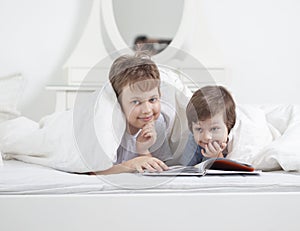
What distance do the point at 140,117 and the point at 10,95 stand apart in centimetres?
84

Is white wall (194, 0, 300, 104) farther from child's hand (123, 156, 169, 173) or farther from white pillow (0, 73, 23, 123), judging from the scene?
child's hand (123, 156, 169, 173)

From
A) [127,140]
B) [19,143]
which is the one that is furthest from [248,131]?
[19,143]

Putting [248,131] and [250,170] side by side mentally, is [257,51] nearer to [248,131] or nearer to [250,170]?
[248,131]

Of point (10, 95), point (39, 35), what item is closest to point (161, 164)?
point (10, 95)

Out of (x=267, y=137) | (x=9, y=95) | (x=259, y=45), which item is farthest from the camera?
(x=259, y=45)

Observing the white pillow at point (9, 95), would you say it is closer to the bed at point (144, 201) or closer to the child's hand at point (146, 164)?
the bed at point (144, 201)

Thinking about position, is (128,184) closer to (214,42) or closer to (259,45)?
(214,42)

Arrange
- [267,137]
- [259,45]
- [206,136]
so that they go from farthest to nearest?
[259,45]
[267,137]
[206,136]

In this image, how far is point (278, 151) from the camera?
151 cm

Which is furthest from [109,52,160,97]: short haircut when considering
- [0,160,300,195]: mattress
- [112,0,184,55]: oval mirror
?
[112,0,184,55]: oval mirror

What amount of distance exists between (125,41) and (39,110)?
1.73 feet

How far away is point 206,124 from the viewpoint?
133 cm

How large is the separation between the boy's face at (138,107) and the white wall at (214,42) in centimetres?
124

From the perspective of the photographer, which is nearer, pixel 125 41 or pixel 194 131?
pixel 194 131
